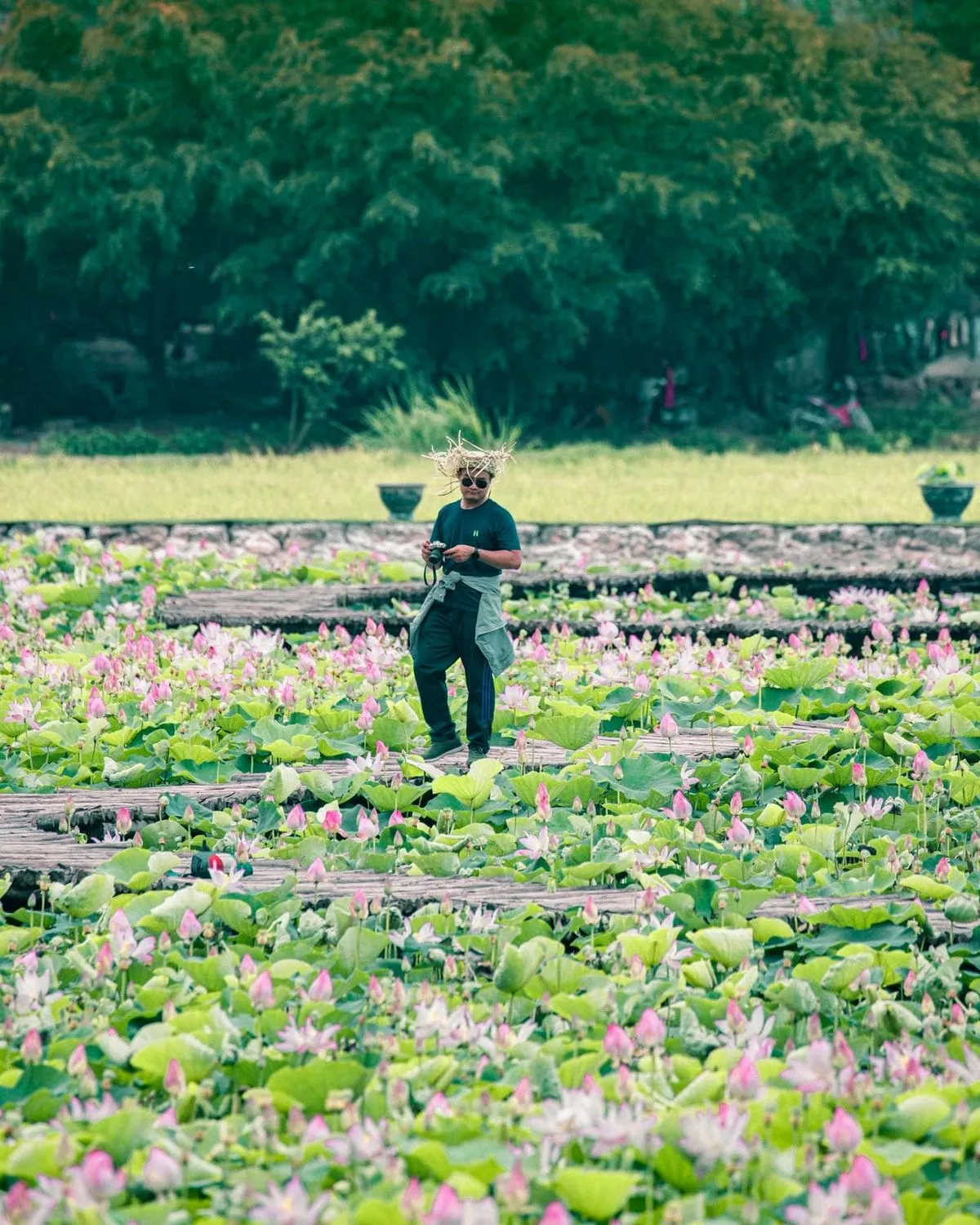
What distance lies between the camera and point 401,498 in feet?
49.2

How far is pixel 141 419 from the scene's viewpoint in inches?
1266

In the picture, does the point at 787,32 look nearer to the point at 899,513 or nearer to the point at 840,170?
the point at 840,170

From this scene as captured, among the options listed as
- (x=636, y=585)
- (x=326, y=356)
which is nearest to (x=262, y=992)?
(x=636, y=585)

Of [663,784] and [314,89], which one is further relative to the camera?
[314,89]

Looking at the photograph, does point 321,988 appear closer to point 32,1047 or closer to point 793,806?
point 32,1047

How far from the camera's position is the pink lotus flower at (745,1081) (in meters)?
2.87

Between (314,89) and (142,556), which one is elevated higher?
(314,89)

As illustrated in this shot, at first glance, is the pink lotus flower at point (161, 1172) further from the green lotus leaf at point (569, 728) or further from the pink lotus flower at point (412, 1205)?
the green lotus leaf at point (569, 728)

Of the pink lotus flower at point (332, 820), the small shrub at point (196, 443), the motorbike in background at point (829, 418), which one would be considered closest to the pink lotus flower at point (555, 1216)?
the pink lotus flower at point (332, 820)

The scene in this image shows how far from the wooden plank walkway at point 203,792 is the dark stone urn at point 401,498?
8724 mm

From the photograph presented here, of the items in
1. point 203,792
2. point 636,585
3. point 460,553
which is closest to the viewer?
point 203,792

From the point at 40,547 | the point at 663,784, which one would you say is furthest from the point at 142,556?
the point at 663,784

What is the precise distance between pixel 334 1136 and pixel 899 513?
14155mm

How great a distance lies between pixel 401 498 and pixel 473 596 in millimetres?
9315
